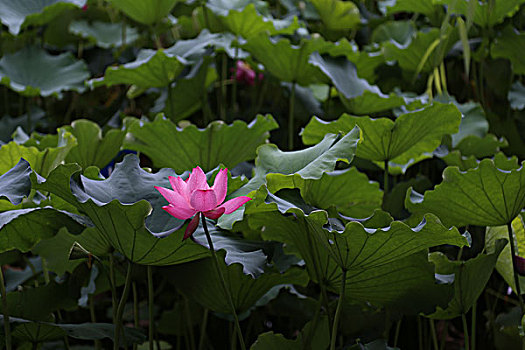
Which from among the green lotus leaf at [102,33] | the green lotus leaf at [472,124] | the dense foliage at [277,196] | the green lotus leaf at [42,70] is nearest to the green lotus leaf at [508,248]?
the dense foliage at [277,196]

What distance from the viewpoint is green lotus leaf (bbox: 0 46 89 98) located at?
5.16ft

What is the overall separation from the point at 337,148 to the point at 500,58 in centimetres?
103

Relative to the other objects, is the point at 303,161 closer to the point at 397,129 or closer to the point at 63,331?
the point at 397,129

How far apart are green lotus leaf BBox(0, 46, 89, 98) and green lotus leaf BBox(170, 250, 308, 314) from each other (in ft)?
2.79

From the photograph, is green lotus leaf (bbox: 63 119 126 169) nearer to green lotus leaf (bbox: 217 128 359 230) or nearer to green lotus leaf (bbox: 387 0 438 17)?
green lotus leaf (bbox: 217 128 359 230)

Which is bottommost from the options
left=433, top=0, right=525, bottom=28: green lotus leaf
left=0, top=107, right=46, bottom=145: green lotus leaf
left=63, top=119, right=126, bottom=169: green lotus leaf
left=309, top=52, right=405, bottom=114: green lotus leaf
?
left=0, top=107, right=46, bottom=145: green lotus leaf

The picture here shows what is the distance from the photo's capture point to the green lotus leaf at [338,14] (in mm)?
1655

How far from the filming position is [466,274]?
0.82m

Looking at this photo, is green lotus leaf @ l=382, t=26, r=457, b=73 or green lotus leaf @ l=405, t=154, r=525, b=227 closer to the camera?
green lotus leaf @ l=405, t=154, r=525, b=227

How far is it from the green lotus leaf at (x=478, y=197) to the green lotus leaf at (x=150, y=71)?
1.90 ft

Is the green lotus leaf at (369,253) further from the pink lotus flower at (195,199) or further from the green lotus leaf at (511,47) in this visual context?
the green lotus leaf at (511,47)

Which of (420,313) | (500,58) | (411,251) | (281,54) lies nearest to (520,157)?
(500,58)

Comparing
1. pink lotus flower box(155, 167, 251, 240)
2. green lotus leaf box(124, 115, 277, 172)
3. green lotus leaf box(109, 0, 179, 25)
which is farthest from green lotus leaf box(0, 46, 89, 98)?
pink lotus flower box(155, 167, 251, 240)

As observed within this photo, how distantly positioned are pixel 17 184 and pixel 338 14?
3.93ft
